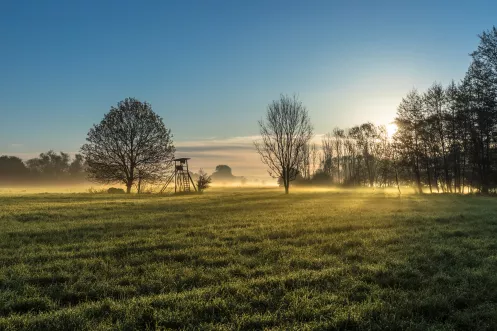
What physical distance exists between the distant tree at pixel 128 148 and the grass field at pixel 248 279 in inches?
1609

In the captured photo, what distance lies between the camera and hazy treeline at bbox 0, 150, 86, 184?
109 meters

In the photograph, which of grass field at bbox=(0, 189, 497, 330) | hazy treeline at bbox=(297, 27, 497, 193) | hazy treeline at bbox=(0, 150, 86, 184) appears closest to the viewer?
grass field at bbox=(0, 189, 497, 330)

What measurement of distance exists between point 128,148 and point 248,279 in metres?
49.9

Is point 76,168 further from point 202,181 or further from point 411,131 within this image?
point 411,131

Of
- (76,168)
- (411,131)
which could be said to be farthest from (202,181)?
(76,168)

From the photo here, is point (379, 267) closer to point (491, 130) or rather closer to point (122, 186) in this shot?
point (491, 130)

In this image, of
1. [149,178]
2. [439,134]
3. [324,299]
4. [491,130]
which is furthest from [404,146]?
[324,299]

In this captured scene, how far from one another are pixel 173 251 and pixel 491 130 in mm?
48258

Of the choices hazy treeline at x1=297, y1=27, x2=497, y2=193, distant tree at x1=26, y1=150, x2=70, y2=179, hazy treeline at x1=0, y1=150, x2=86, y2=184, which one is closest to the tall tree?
hazy treeline at x1=297, y1=27, x2=497, y2=193

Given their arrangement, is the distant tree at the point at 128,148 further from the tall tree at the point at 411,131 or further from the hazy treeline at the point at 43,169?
the hazy treeline at the point at 43,169

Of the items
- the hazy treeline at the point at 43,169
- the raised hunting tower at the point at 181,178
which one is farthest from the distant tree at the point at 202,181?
the hazy treeline at the point at 43,169

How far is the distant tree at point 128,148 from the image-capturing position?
52.5 m

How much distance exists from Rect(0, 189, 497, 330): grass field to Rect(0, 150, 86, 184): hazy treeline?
10985 centimetres

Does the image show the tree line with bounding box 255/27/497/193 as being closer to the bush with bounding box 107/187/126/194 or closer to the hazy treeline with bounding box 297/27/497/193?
the hazy treeline with bounding box 297/27/497/193
